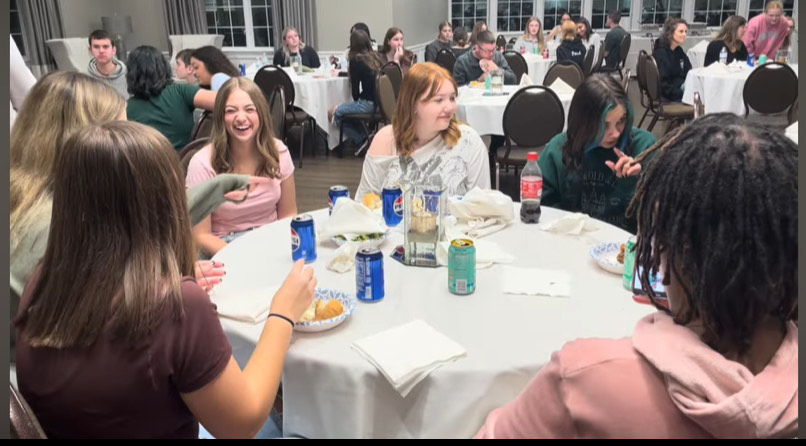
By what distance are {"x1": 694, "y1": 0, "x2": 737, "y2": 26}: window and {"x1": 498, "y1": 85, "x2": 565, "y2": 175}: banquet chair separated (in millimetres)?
9217

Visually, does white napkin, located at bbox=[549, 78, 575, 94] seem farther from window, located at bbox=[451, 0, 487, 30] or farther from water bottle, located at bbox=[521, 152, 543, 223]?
window, located at bbox=[451, 0, 487, 30]

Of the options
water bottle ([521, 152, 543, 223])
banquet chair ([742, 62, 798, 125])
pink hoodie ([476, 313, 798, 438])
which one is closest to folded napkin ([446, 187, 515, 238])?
water bottle ([521, 152, 543, 223])

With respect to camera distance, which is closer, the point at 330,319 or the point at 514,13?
the point at 330,319

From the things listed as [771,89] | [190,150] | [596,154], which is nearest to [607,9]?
[771,89]

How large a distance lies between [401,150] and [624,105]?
85 centimetres

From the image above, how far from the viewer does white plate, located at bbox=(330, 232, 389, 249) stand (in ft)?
5.95

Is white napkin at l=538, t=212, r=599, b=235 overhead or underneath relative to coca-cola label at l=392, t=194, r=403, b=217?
underneath

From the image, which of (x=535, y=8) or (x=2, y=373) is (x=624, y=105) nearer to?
(x=2, y=373)

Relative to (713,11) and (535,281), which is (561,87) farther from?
(713,11)

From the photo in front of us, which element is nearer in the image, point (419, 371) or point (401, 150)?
point (419, 371)

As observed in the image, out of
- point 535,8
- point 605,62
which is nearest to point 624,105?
point 605,62

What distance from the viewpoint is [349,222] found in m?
1.87

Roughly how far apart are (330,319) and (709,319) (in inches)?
31.5
